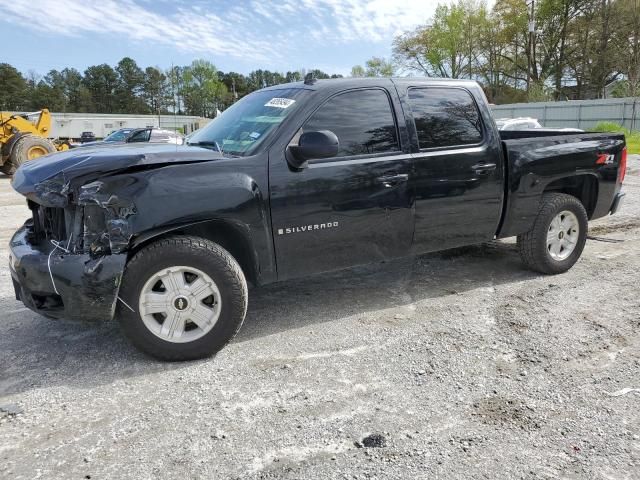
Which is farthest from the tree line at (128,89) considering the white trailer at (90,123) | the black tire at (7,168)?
the black tire at (7,168)

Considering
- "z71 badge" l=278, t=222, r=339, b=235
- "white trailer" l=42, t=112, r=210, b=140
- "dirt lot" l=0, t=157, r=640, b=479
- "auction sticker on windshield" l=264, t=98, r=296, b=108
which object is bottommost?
"dirt lot" l=0, t=157, r=640, b=479

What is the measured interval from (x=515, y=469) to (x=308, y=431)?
39.7 inches

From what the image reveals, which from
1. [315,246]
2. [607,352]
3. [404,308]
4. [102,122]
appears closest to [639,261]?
[607,352]

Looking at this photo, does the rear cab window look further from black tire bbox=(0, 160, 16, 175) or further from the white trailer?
the white trailer

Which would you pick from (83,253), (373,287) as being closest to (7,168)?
(373,287)

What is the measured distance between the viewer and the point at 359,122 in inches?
153

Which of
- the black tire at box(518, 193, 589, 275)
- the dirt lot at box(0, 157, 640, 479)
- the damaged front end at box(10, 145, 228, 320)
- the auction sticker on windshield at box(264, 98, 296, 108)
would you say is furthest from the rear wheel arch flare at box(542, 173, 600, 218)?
the damaged front end at box(10, 145, 228, 320)

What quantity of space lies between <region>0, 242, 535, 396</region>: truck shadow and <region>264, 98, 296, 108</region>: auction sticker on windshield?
171 centimetres

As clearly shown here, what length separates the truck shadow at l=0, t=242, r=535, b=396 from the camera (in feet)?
10.6

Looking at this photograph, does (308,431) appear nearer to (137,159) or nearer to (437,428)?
(437,428)

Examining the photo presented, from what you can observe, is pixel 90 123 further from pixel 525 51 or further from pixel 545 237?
pixel 545 237

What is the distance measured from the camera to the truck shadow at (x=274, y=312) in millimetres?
3243

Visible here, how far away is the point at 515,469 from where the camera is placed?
2.29 meters

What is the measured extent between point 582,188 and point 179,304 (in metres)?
4.38
